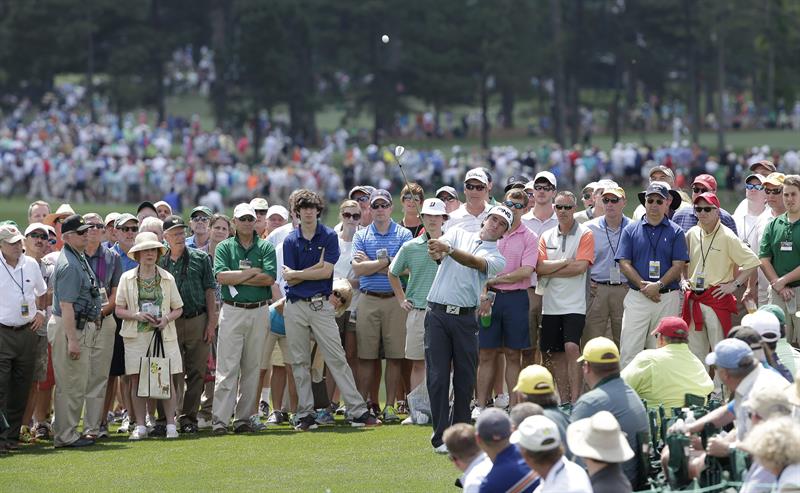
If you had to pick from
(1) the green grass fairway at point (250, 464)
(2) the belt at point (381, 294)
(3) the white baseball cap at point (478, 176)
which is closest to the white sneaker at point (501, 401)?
(1) the green grass fairway at point (250, 464)

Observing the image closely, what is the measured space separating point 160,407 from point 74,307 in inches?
55.8

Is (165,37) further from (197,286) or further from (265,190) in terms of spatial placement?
(197,286)

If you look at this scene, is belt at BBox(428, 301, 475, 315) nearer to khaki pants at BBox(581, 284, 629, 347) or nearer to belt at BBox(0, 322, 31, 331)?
khaki pants at BBox(581, 284, 629, 347)

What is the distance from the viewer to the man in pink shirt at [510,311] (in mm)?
13539

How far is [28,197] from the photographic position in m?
52.7

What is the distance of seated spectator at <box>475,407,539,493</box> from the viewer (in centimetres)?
825

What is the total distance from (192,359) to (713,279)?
4.97 m

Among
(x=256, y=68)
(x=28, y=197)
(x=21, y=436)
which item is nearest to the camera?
(x=21, y=436)

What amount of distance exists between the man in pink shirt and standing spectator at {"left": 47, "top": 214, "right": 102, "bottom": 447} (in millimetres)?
3588

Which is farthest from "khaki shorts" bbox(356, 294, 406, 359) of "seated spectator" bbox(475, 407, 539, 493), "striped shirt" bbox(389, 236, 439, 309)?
"seated spectator" bbox(475, 407, 539, 493)

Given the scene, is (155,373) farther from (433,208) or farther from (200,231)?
(433,208)

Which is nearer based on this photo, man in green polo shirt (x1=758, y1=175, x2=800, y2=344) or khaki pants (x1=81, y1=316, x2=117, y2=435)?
khaki pants (x1=81, y1=316, x2=117, y2=435)

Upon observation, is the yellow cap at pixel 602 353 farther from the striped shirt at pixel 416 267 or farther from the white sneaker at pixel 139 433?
the white sneaker at pixel 139 433

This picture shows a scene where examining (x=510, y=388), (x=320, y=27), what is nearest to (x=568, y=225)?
(x=510, y=388)
